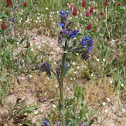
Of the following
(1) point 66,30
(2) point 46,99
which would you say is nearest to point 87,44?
(1) point 66,30

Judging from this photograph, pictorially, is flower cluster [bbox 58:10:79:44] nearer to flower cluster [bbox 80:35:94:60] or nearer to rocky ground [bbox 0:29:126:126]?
flower cluster [bbox 80:35:94:60]

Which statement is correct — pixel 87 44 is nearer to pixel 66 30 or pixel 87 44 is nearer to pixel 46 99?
pixel 66 30

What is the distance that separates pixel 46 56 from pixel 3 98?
1354 millimetres

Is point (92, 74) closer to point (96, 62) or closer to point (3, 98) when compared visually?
point (96, 62)

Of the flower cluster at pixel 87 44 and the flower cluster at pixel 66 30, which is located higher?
the flower cluster at pixel 66 30

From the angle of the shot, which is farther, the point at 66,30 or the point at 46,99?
the point at 46,99

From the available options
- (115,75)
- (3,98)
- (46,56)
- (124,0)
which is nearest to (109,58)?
(115,75)

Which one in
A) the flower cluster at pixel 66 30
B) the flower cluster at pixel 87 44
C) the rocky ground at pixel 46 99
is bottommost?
the rocky ground at pixel 46 99

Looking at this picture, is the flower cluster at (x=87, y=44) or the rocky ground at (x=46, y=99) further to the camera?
the rocky ground at (x=46, y=99)

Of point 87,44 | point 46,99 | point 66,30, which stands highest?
point 66,30

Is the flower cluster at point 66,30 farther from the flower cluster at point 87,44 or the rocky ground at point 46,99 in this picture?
the rocky ground at point 46,99

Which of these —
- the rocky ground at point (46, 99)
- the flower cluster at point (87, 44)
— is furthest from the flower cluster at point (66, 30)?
the rocky ground at point (46, 99)

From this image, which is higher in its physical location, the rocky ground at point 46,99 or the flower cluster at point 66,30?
the flower cluster at point 66,30

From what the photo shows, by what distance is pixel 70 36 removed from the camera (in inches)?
58.4
